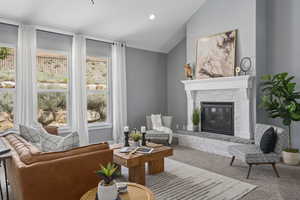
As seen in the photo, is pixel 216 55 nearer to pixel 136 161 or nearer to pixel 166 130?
pixel 166 130

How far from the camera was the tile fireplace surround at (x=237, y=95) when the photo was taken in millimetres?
4480

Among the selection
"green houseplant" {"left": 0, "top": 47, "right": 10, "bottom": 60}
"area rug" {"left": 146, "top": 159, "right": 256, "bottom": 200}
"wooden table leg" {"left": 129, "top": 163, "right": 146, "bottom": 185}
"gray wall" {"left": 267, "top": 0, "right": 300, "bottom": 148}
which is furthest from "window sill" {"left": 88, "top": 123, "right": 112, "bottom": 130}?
"gray wall" {"left": 267, "top": 0, "right": 300, "bottom": 148}

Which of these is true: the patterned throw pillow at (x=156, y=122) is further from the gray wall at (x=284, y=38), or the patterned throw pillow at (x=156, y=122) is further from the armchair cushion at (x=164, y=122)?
the gray wall at (x=284, y=38)

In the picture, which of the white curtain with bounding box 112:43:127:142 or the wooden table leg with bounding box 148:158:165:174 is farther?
the white curtain with bounding box 112:43:127:142

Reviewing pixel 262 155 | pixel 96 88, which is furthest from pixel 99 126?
pixel 262 155

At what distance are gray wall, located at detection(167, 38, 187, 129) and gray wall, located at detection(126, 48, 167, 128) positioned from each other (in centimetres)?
20

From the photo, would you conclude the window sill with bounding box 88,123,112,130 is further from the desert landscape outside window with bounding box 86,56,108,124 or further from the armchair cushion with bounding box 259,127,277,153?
the armchair cushion with bounding box 259,127,277,153

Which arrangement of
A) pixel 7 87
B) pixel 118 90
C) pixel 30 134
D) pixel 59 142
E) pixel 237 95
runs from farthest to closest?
pixel 118 90
pixel 237 95
pixel 7 87
pixel 30 134
pixel 59 142

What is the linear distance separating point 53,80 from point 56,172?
3.51 m

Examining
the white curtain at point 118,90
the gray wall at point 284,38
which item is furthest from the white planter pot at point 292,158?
the white curtain at point 118,90

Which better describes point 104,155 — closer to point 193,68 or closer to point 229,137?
point 229,137

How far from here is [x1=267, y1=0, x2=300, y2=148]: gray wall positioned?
170 inches

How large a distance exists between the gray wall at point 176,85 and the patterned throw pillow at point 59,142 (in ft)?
14.5

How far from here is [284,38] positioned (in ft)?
14.8
